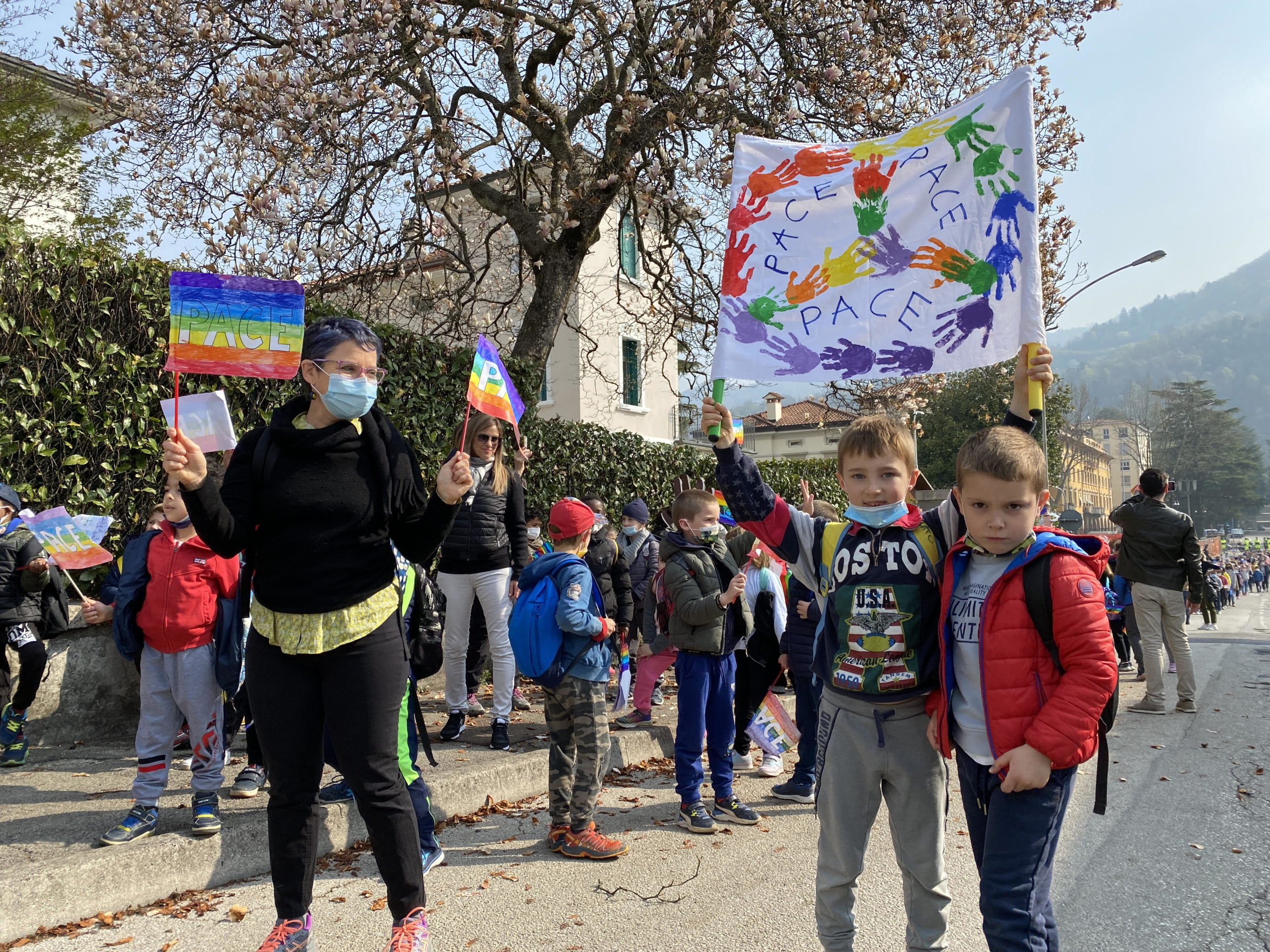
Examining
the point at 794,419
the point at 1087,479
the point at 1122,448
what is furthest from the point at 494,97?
the point at 1122,448

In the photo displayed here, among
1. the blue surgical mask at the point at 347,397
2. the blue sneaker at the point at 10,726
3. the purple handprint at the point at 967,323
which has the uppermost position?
the purple handprint at the point at 967,323

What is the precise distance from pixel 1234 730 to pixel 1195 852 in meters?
3.99

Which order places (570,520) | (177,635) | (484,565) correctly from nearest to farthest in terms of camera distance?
(177,635)
(570,520)
(484,565)

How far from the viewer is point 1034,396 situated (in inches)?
113

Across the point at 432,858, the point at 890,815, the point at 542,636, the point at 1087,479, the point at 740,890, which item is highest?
the point at 1087,479

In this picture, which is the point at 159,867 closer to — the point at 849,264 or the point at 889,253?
the point at 849,264

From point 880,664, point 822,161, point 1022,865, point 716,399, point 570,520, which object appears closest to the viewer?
point 1022,865

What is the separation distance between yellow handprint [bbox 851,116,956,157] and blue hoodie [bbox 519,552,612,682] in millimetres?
2367

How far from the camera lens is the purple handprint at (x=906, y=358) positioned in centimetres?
340

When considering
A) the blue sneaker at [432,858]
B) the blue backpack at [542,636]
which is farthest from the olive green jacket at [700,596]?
the blue sneaker at [432,858]

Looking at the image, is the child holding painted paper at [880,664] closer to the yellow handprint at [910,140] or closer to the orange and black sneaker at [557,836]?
the yellow handprint at [910,140]

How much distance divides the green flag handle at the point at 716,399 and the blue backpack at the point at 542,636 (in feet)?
5.03

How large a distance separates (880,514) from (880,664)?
1.58ft

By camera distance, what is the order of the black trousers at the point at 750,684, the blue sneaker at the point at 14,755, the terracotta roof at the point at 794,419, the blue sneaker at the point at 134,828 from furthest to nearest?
the terracotta roof at the point at 794,419 < the black trousers at the point at 750,684 < the blue sneaker at the point at 14,755 < the blue sneaker at the point at 134,828
